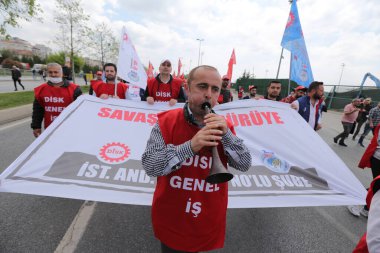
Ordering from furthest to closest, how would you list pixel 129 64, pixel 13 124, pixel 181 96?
1. pixel 13 124
2. pixel 181 96
3. pixel 129 64

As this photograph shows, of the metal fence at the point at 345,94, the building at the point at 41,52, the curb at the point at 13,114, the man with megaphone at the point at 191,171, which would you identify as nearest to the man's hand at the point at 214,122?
the man with megaphone at the point at 191,171

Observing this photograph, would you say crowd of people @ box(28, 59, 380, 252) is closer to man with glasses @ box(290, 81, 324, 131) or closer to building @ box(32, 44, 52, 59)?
man with glasses @ box(290, 81, 324, 131)

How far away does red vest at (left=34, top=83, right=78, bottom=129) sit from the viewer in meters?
3.66

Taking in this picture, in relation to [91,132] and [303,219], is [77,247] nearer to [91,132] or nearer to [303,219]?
[91,132]

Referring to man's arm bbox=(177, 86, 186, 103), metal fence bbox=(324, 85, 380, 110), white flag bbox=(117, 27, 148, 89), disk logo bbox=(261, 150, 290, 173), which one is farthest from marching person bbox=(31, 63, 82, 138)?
metal fence bbox=(324, 85, 380, 110)

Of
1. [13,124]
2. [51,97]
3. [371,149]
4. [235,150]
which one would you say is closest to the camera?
[235,150]

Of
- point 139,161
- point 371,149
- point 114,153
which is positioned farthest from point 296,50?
point 114,153

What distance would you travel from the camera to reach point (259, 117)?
376 centimetres

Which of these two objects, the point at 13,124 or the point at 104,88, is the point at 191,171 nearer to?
the point at 104,88

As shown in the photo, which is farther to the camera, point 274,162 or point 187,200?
point 274,162

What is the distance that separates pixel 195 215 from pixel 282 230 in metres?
2.06

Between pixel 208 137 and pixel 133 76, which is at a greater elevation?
pixel 133 76

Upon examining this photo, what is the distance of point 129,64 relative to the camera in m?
4.55

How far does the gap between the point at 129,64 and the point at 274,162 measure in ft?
10.6
